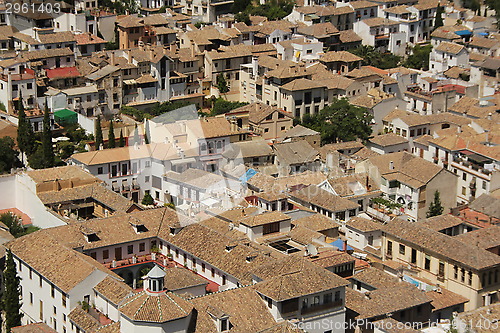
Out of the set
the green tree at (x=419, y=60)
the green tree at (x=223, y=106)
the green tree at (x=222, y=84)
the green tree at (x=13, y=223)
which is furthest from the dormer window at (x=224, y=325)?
the green tree at (x=419, y=60)

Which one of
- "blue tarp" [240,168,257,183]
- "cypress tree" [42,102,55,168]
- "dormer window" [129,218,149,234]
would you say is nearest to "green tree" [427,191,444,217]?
"blue tarp" [240,168,257,183]

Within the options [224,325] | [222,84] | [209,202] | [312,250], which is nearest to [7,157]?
[209,202]

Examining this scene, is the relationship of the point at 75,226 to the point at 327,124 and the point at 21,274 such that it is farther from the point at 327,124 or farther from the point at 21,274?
the point at 327,124

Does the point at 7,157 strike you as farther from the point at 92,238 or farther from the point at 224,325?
the point at 224,325

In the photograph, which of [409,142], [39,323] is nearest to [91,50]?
[409,142]

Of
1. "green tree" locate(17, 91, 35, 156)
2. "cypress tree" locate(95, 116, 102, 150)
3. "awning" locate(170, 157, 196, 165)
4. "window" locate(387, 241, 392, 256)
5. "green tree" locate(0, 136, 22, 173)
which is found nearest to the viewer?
"window" locate(387, 241, 392, 256)

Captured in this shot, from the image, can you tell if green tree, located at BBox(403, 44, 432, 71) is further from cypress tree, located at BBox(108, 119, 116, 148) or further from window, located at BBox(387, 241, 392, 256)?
window, located at BBox(387, 241, 392, 256)
